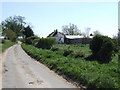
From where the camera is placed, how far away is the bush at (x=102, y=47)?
18656 mm

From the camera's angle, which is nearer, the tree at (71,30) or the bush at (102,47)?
the bush at (102,47)

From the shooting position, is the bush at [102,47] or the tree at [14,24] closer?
the bush at [102,47]

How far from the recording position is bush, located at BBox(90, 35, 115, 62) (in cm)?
1866

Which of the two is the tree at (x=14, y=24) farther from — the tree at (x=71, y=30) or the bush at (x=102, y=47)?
the bush at (x=102, y=47)

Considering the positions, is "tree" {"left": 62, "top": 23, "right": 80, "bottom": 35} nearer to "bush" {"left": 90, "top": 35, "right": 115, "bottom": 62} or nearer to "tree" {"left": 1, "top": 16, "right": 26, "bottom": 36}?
"tree" {"left": 1, "top": 16, "right": 26, "bottom": 36}

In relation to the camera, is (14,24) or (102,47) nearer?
(102,47)

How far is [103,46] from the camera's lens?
757 inches

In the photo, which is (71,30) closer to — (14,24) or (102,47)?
(14,24)

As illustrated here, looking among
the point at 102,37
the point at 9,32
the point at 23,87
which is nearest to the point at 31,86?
the point at 23,87

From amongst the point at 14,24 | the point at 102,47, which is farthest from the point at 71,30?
the point at 102,47

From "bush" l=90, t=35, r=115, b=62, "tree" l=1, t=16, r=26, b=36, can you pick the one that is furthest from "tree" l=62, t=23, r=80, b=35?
"bush" l=90, t=35, r=115, b=62

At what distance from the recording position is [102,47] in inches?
757

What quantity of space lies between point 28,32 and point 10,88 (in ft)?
295

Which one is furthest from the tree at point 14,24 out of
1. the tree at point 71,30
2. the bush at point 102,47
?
the bush at point 102,47
